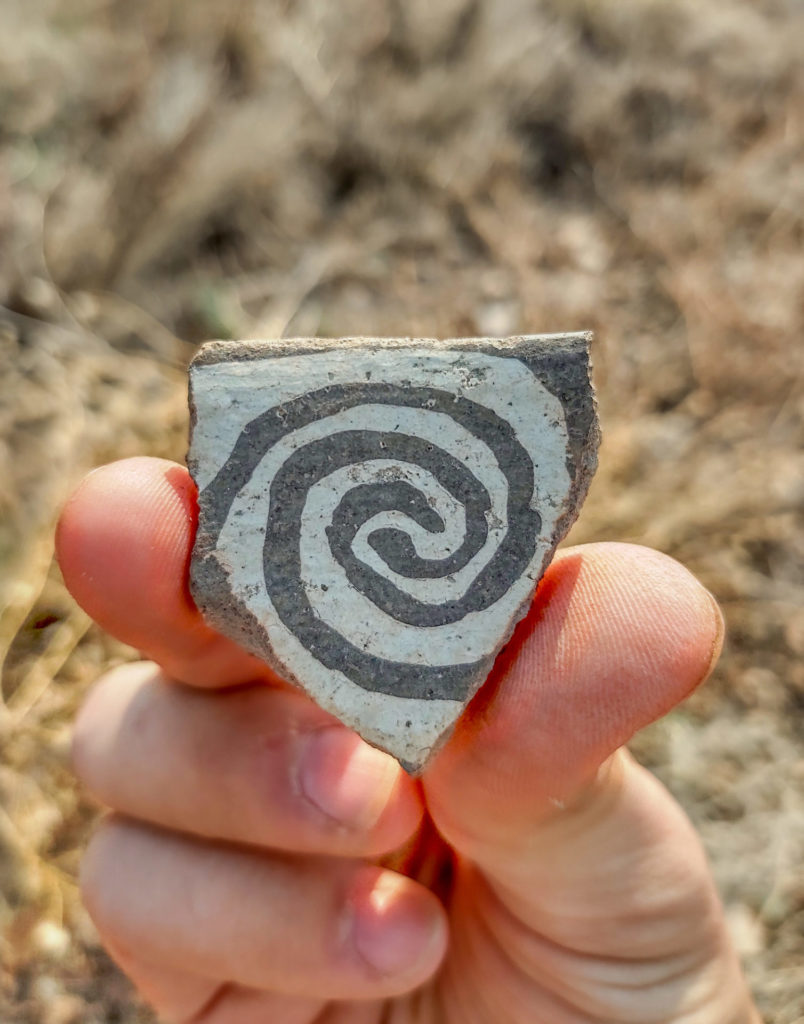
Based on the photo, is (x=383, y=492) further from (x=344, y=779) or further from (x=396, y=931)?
(x=396, y=931)

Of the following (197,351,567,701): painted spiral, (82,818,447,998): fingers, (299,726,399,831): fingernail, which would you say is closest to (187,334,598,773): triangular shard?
(197,351,567,701): painted spiral

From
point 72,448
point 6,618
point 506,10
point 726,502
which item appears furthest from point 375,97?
point 6,618

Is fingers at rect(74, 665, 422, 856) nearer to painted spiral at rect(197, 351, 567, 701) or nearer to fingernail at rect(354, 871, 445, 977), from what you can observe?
fingernail at rect(354, 871, 445, 977)

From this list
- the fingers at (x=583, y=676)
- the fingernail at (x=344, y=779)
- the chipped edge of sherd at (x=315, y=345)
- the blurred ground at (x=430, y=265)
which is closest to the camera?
the fingers at (x=583, y=676)

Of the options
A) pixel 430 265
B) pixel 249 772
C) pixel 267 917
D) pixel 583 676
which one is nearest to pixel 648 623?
pixel 583 676

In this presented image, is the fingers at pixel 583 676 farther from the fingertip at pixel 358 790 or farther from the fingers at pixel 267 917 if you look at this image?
the fingers at pixel 267 917

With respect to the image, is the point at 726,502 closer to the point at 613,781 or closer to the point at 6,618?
the point at 613,781

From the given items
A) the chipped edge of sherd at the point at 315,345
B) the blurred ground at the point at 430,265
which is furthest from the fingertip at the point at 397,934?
the chipped edge of sherd at the point at 315,345
